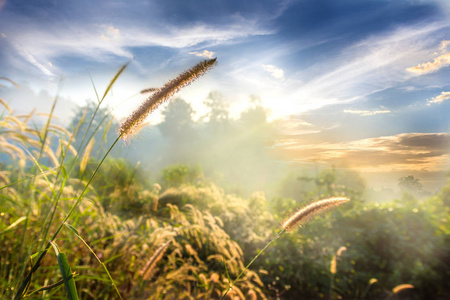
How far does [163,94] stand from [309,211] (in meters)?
0.81

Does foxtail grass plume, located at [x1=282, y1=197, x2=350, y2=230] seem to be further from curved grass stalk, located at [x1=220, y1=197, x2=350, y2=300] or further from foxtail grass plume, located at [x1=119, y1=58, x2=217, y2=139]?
foxtail grass plume, located at [x1=119, y1=58, x2=217, y2=139]

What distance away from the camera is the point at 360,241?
3.90 meters

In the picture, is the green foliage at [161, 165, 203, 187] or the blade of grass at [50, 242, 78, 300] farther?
the green foliage at [161, 165, 203, 187]

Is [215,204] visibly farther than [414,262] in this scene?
Yes

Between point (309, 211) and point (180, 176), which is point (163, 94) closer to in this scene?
point (309, 211)

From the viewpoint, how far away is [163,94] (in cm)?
95

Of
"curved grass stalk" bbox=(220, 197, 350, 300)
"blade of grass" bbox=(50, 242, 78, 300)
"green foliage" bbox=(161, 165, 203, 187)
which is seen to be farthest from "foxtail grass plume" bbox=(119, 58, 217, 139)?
"green foliage" bbox=(161, 165, 203, 187)

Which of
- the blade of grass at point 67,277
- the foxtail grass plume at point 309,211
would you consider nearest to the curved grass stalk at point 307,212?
the foxtail grass plume at point 309,211

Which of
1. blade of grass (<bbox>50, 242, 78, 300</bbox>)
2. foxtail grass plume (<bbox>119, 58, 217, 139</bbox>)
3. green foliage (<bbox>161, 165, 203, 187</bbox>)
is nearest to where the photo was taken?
blade of grass (<bbox>50, 242, 78, 300</bbox>)

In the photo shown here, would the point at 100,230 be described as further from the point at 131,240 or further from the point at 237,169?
the point at 237,169

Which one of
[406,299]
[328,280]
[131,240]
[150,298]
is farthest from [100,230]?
[406,299]

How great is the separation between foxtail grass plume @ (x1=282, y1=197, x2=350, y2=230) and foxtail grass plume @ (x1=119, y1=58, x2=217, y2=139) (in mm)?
736

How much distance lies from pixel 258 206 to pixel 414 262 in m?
2.64

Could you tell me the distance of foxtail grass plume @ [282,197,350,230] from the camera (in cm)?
102
